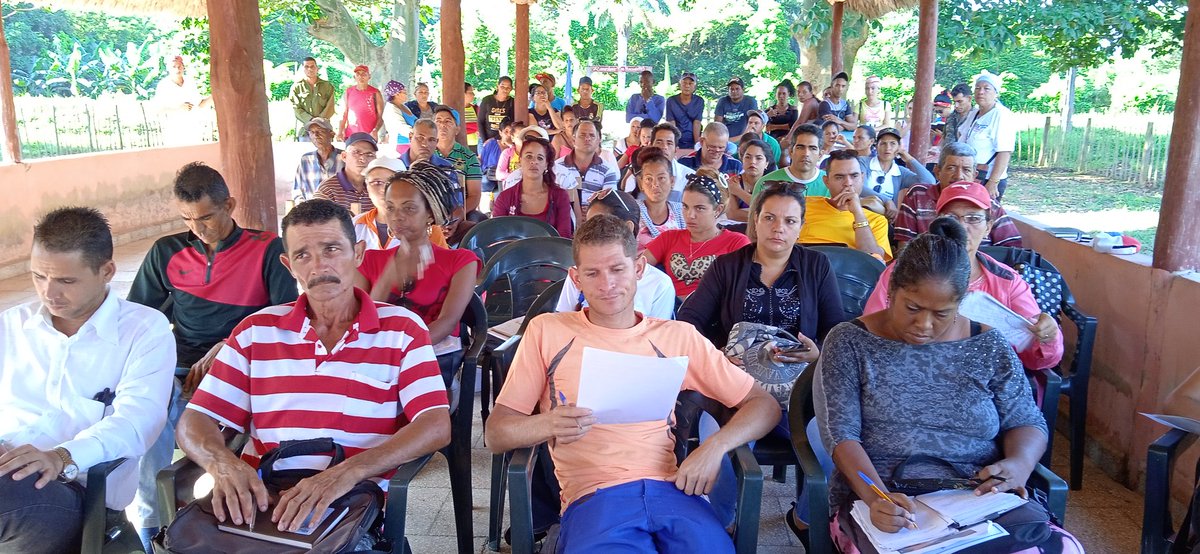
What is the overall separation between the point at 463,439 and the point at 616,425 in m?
0.82

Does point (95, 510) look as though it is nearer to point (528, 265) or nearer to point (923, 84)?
point (528, 265)

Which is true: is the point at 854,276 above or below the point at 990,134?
below

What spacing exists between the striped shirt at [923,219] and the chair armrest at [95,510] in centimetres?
366

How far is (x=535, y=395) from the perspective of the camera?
2.34 meters

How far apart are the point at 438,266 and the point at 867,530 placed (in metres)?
1.96

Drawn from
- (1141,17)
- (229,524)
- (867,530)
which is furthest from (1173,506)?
(1141,17)

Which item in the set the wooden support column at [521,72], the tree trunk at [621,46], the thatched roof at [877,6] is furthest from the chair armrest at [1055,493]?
the tree trunk at [621,46]

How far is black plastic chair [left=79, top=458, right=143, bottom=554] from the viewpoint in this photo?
2145 mm

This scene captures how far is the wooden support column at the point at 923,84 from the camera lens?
24.1 feet

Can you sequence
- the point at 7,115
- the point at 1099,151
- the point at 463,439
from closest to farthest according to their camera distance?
1. the point at 463,439
2. the point at 7,115
3. the point at 1099,151

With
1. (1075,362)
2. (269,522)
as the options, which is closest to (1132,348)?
(1075,362)

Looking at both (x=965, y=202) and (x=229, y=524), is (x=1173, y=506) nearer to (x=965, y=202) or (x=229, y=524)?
(x=965, y=202)

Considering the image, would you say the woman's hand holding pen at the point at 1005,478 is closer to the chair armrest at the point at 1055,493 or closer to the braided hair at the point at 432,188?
the chair armrest at the point at 1055,493

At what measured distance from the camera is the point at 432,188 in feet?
11.7
